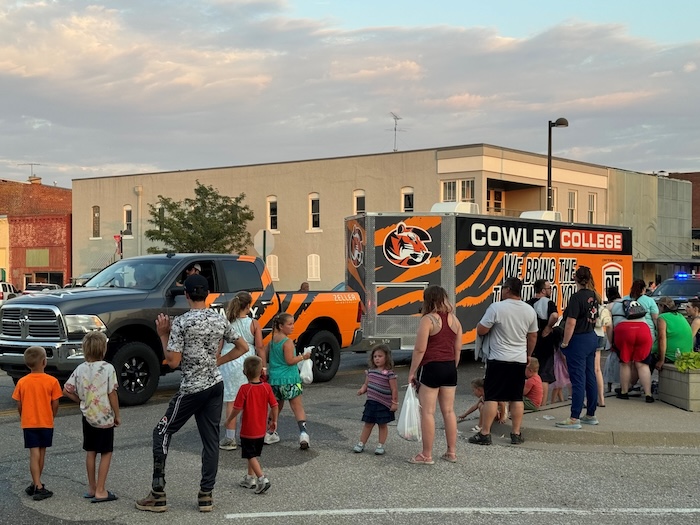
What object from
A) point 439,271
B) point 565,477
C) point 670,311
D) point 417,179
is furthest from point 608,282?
point 417,179

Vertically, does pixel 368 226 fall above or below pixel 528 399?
above

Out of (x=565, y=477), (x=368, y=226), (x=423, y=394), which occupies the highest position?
(x=368, y=226)

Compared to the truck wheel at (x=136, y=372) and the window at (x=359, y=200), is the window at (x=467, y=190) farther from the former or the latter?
the truck wheel at (x=136, y=372)

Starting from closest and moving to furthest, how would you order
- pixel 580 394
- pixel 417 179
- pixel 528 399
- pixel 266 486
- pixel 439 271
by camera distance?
pixel 266 486 < pixel 580 394 < pixel 528 399 < pixel 439 271 < pixel 417 179

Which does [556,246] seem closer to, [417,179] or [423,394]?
[423,394]

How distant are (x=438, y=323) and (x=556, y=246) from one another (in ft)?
37.1

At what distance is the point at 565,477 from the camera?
8.05m

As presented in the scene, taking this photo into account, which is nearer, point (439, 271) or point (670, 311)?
point (670, 311)

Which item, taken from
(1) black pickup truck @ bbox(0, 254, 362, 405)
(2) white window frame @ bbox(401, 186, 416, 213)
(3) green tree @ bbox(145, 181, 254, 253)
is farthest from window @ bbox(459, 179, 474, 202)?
(1) black pickup truck @ bbox(0, 254, 362, 405)

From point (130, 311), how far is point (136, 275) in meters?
1.15

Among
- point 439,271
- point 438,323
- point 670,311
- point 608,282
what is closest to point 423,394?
point 438,323

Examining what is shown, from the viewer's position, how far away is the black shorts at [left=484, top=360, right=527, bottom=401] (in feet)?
29.5

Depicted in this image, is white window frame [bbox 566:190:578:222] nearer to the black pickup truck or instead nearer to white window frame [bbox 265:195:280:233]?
white window frame [bbox 265:195:280:233]

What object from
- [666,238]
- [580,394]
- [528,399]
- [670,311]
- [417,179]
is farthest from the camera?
[666,238]
